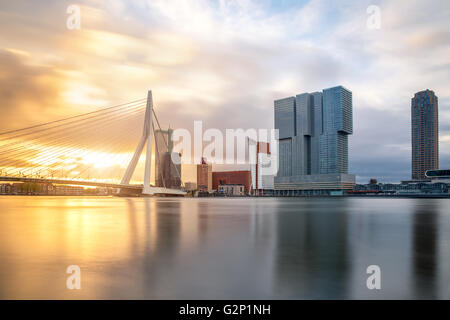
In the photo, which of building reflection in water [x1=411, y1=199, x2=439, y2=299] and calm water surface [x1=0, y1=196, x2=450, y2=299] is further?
building reflection in water [x1=411, y1=199, x2=439, y2=299]

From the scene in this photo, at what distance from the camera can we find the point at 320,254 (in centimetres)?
1255
